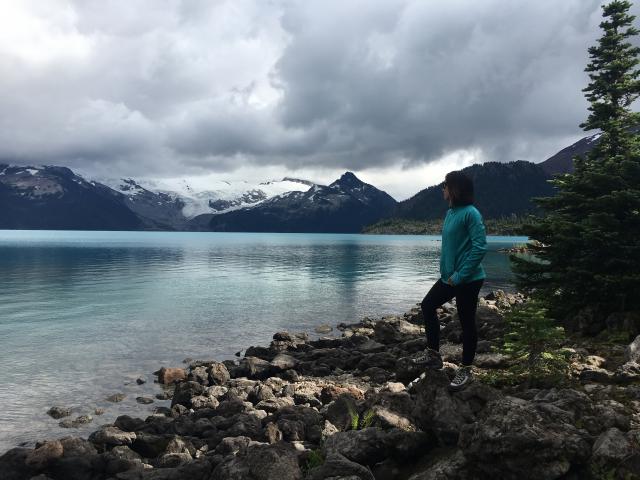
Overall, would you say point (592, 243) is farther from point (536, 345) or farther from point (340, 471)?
point (340, 471)

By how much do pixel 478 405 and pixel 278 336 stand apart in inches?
858

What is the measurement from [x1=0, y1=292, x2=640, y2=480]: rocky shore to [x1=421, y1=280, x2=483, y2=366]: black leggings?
2.42 ft

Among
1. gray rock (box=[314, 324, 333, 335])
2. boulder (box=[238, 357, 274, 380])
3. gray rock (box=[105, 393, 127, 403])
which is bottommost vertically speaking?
gray rock (box=[314, 324, 333, 335])

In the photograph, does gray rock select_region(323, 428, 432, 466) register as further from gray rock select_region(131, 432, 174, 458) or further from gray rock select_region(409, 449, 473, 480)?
gray rock select_region(131, 432, 174, 458)

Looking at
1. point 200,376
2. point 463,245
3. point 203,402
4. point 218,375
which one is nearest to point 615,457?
point 463,245

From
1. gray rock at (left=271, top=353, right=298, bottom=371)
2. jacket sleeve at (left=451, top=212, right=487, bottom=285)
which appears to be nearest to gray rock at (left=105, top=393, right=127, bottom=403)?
gray rock at (left=271, top=353, right=298, bottom=371)

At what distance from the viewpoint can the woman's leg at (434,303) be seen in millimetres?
9570

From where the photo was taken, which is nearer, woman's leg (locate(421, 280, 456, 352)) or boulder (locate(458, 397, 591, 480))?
boulder (locate(458, 397, 591, 480))

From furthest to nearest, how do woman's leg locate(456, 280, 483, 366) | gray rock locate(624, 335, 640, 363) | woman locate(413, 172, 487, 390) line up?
gray rock locate(624, 335, 640, 363), woman's leg locate(456, 280, 483, 366), woman locate(413, 172, 487, 390)

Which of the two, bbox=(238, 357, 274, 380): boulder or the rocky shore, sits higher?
the rocky shore

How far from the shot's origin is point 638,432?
7.07 meters

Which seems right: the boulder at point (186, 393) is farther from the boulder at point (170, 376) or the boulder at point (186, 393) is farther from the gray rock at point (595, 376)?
the gray rock at point (595, 376)

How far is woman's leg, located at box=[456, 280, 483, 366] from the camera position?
30.9 feet

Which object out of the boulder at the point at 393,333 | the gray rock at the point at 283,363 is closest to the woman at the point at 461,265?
the gray rock at the point at 283,363
